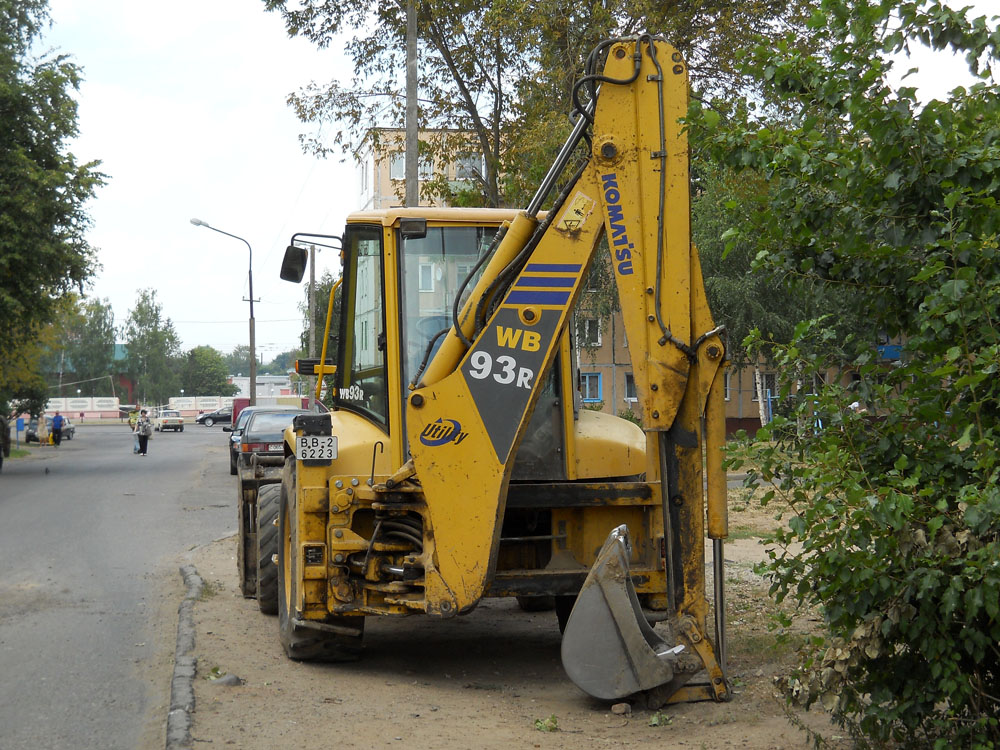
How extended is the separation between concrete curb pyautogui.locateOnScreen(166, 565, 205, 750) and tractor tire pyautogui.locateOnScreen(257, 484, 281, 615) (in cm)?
63

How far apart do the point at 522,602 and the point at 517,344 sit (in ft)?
13.9

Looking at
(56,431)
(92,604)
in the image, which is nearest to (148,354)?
(56,431)

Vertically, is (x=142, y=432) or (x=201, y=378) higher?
(x=201, y=378)

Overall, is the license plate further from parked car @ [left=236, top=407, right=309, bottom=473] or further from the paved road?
parked car @ [left=236, top=407, right=309, bottom=473]

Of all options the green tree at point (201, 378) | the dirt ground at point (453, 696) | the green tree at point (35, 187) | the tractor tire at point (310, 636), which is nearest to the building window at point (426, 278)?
the tractor tire at point (310, 636)

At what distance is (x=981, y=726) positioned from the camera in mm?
4152

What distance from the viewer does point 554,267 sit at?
6.30 meters

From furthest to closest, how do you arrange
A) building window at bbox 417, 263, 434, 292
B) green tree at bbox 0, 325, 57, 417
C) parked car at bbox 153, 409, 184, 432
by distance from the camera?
parked car at bbox 153, 409, 184, 432 → green tree at bbox 0, 325, 57, 417 → building window at bbox 417, 263, 434, 292

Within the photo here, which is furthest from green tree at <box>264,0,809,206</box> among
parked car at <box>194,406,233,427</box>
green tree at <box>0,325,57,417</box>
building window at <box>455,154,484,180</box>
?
parked car at <box>194,406,233,427</box>

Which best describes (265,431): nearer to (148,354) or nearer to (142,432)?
(142,432)

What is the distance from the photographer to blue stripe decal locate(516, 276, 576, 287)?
6.31m

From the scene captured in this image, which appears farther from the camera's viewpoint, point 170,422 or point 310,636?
point 170,422

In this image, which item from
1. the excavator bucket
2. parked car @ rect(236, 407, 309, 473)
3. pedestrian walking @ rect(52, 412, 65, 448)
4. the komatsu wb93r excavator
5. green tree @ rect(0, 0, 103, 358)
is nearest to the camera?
the excavator bucket

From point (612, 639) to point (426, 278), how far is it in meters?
2.80
